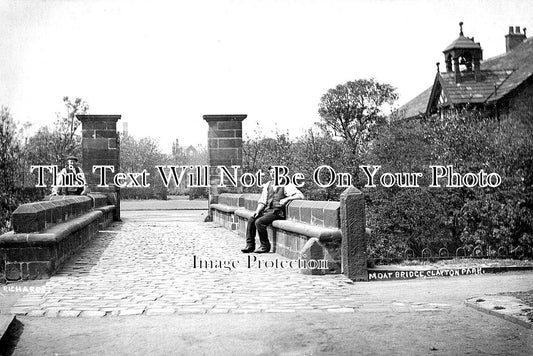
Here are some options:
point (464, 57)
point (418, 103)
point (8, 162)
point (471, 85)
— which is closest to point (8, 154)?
point (8, 162)

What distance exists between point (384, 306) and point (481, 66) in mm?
36762

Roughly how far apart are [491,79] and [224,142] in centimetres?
2226

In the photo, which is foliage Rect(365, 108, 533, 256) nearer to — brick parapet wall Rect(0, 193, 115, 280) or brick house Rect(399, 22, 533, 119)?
brick parapet wall Rect(0, 193, 115, 280)

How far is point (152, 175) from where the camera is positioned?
5459 centimetres

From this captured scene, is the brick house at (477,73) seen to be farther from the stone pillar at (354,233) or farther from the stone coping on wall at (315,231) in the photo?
the stone pillar at (354,233)

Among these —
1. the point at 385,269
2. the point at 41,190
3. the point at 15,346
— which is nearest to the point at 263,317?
the point at 15,346

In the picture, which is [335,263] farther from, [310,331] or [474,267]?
[310,331]

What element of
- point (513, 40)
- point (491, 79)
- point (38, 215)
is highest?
point (513, 40)

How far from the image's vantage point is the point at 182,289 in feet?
22.1

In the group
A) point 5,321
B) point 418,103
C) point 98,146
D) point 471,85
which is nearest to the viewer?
point 5,321

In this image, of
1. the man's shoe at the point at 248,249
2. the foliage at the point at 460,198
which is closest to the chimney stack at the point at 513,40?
the foliage at the point at 460,198

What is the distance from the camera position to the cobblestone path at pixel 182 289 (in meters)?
5.65

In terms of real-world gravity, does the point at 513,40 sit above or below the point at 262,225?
above

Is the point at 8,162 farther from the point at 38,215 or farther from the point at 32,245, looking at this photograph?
the point at 32,245
